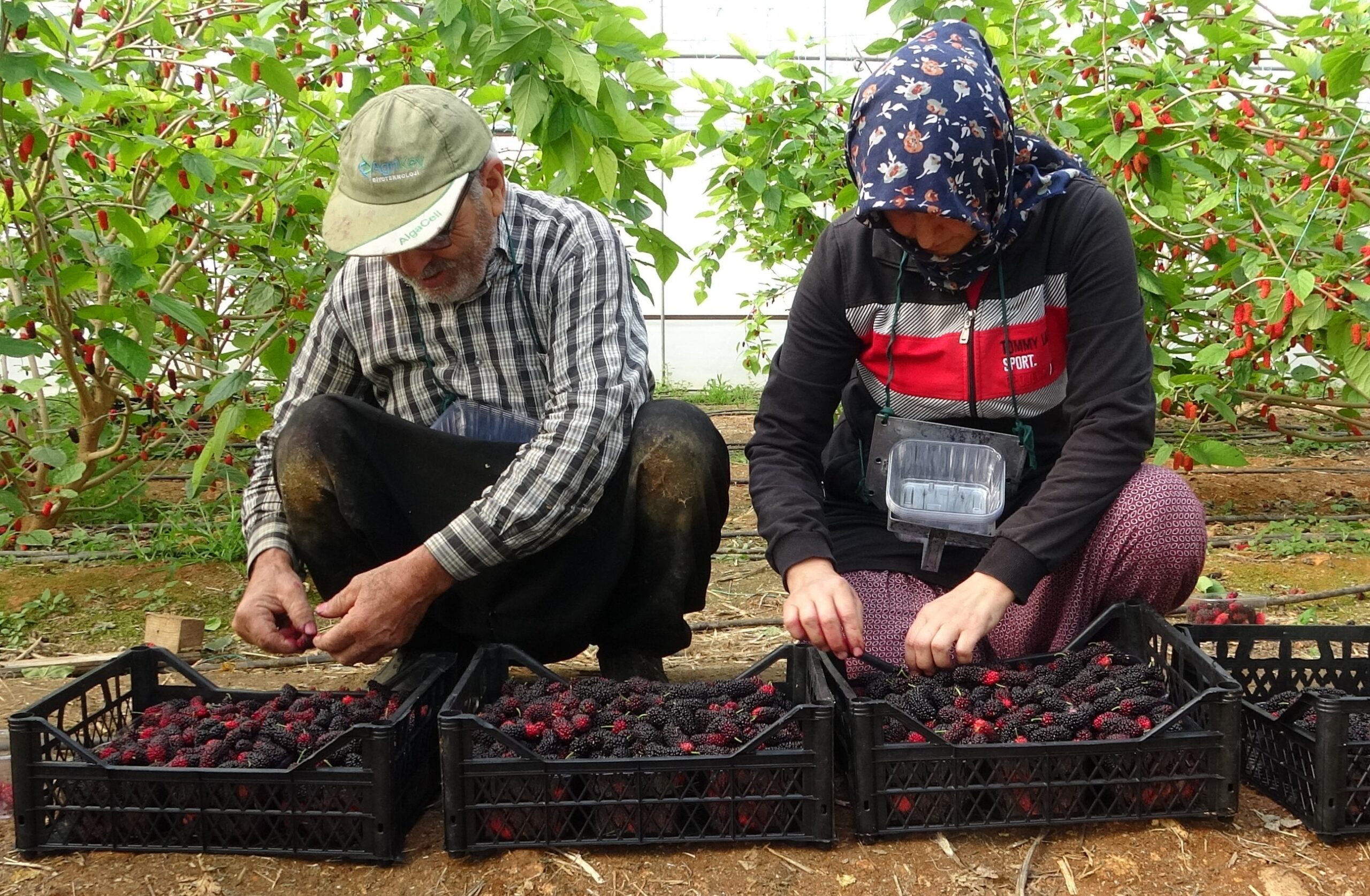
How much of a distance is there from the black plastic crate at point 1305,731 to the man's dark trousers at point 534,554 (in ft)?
2.89

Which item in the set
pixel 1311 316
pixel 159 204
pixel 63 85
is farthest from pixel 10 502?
pixel 1311 316

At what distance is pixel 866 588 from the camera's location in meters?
2.07

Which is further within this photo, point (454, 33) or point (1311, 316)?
point (1311, 316)

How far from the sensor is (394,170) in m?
1.88

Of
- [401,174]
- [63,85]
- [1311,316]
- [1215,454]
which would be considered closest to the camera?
[401,174]

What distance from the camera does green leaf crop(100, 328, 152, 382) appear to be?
2.72 m

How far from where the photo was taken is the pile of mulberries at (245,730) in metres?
1.61

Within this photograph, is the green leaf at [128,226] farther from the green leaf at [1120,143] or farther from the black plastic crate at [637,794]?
the green leaf at [1120,143]

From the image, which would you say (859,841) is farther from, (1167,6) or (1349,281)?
(1167,6)

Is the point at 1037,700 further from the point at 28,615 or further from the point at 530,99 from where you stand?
the point at 28,615

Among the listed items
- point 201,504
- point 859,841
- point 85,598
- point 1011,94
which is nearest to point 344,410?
point 859,841

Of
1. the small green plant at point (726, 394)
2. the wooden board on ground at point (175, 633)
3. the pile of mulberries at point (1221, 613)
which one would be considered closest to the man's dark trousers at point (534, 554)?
the wooden board on ground at point (175, 633)

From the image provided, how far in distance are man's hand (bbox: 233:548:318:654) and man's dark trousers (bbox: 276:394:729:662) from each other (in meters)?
0.13

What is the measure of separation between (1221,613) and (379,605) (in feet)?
5.92
